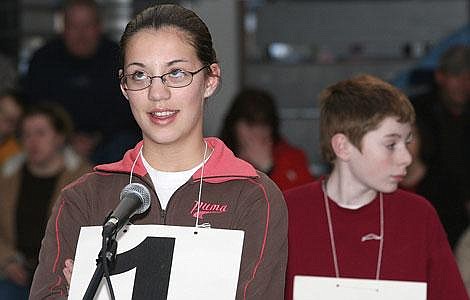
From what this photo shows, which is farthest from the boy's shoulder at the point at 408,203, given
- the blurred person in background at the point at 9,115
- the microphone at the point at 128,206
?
the blurred person in background at the point at 9,115

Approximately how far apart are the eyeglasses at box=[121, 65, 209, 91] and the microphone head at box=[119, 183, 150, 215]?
0.31 m

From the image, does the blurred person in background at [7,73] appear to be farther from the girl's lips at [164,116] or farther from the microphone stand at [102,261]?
the microphone stand at [102,261]

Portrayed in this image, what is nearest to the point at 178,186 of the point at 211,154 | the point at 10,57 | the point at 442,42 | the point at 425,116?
the point at 211,154

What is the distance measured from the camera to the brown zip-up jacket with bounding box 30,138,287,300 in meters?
3.04

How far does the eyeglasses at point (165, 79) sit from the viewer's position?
10.1 feet

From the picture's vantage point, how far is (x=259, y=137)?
6605 mm

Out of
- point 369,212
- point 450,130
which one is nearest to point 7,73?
point 450,130

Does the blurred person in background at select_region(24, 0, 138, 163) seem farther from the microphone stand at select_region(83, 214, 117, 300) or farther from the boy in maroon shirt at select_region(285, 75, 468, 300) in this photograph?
the microphone stand at select_region(83, 214, 117, 300)

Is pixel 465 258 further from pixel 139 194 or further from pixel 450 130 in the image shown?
pixel 139 194

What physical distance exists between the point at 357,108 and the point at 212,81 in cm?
118

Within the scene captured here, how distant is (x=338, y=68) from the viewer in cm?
833

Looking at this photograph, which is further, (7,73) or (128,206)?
(7,73)

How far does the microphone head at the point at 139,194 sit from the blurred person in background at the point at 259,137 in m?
3.58

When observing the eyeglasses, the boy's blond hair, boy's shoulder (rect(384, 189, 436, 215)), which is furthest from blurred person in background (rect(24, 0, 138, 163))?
the eyeglasses
